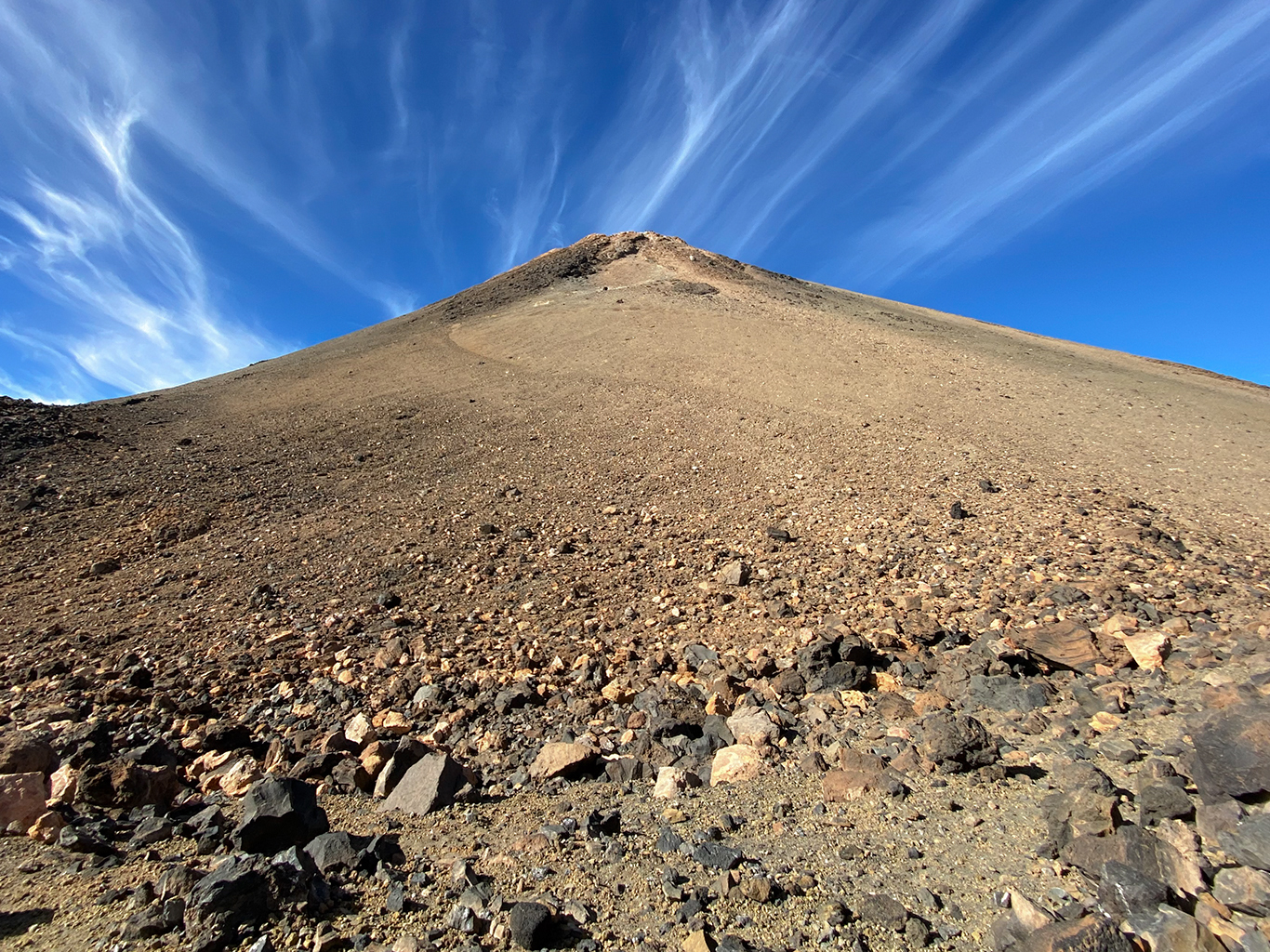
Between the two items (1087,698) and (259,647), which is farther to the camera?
(259,647)

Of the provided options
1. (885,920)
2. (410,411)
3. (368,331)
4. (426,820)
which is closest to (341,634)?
(426,820)

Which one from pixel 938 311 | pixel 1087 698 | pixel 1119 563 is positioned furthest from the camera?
pixel 938 311

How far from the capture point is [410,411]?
416 inches

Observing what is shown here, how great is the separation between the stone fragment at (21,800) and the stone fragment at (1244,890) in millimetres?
4504

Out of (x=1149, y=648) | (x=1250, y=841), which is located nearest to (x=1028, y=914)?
(x=1250, y=841)

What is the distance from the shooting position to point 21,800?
2.65 m

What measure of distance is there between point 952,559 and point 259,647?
5897 millimetres

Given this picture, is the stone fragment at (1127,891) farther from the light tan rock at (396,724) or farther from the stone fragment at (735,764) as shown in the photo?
the light tan rock at (396,724)

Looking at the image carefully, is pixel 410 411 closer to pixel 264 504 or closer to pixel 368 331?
pixel 264 504

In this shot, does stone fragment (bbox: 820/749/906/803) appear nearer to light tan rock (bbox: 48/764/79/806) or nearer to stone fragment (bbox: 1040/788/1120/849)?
stone fragment (bbox: 1040/788/1120/849)

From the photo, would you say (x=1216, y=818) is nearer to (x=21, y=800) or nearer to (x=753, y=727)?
(x=753, y=727)

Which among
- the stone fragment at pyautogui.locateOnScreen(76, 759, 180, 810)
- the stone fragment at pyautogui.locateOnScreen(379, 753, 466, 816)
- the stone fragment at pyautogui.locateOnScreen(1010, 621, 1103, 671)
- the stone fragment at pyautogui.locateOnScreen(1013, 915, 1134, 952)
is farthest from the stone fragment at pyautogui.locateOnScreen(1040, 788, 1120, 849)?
the stone fragment at pyautogui.locateOnScreen(76, 759, 180, 810)

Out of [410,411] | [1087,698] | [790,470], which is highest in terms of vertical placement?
[410,411]

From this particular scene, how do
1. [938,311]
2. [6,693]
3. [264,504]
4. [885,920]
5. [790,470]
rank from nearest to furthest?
[885,920], [6,693], [264,504], [790,470], [938,311]
